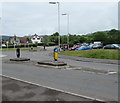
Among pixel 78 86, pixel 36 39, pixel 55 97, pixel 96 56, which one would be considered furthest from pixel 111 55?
pixel 36 39

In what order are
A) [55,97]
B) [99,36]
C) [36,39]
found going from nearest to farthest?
1. [55,97]
2. [99,36]
3. [36,39]

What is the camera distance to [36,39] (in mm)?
131750

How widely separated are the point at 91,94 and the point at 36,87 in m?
2.35

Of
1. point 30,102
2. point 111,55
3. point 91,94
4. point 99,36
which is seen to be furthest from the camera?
point 99,36

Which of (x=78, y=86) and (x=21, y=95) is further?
(x=78, y=86)

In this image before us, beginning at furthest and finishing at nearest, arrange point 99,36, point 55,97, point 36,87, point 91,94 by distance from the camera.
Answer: point 99,36 < point 36,87 < point 91,94 < point 55,97

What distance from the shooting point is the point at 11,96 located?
19.0 ft

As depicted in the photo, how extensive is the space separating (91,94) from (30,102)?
2.31 metres

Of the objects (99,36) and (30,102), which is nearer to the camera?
(30,102)

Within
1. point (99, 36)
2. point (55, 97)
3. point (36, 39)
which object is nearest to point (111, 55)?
point (55, 97)

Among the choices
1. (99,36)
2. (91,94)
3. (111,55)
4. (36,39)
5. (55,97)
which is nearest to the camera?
(55,97)

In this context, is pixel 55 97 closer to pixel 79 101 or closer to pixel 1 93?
pixel 79 101

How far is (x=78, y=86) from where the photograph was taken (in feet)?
23.8

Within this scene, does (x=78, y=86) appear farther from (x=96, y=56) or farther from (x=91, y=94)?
(x=96, y=56)
